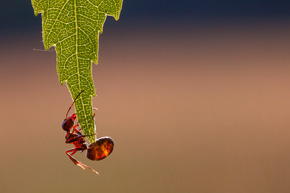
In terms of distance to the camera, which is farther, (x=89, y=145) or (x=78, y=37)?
(x=89, y=145)

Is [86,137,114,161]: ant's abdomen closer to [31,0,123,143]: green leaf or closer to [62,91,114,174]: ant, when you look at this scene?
[62,91,114,174]: ant

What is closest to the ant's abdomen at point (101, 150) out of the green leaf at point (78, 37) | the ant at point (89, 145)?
the ant at point (89, 145)

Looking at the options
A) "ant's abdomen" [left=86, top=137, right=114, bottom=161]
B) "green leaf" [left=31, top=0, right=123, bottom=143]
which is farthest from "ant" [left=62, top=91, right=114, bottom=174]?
"green leaf" [left=31, top=0, right=123, bottom=143]

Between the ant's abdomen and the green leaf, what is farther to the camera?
the ant's abdomen

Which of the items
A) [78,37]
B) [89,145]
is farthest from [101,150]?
[78,37]

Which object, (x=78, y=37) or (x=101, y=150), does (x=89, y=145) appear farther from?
(x=78, y=37)

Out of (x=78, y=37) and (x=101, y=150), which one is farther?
(x=101, y=150)

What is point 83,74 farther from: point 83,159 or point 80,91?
point 83,159

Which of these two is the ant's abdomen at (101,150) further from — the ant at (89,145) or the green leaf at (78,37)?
the green leaf at (78,37)
